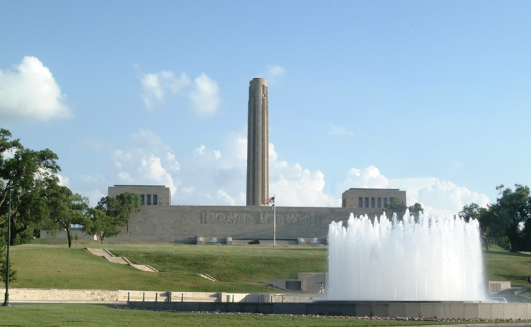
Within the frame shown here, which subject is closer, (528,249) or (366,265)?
(366,265)

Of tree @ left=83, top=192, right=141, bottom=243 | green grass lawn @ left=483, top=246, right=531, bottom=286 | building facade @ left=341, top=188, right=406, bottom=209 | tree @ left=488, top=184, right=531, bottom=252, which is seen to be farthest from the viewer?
building facade @ left=341, top=188, right=406, bottom=209

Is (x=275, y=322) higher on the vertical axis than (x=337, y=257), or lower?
lower

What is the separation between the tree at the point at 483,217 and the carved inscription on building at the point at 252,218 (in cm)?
2138

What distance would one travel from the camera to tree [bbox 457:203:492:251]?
66.6 metres

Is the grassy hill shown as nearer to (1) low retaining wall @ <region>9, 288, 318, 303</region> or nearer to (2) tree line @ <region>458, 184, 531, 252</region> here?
(1) low retaining wall @ <region>9, 288, 318, 303</region>

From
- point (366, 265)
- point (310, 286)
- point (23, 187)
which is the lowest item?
point (310, 286)

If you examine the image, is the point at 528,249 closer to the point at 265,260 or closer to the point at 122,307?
the point at 265,260

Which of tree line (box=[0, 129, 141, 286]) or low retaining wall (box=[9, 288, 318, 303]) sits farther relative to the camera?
tree line (box=[0, 129, 141, 286])

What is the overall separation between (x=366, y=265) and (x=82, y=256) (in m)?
26.8

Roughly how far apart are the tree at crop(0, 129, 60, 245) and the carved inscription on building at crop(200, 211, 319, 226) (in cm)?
3742

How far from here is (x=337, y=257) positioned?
83.5 ft

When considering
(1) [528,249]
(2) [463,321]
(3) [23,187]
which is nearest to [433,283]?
(2) [463,321]

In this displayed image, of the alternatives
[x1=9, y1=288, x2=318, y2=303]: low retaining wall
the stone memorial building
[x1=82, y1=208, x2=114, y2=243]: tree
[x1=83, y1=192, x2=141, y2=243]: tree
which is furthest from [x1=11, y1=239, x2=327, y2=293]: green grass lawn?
the stone memorial building

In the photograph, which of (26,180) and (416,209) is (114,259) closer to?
(26,180)
